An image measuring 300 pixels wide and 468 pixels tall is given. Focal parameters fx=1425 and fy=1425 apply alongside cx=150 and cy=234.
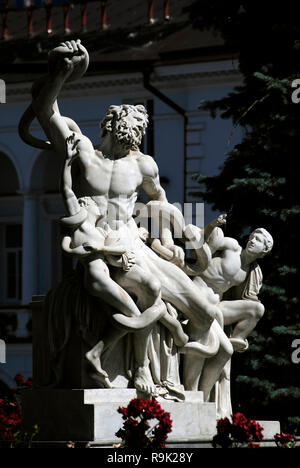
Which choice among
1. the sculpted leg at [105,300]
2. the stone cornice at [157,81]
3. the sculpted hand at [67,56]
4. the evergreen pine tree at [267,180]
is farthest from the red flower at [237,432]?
the stone cornice at [157,81]

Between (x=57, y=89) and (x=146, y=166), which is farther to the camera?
(x=146, y=166)

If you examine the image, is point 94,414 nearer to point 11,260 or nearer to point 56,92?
point 56,92

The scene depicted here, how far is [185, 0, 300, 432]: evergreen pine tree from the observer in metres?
17.0

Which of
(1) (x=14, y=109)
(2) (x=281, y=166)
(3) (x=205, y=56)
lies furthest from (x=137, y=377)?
(1) (x=14, y=109)

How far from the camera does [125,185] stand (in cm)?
1117

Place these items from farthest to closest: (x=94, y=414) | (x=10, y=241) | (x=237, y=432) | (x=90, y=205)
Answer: (x=10, y=241) < (x=90, y=205) < (x=94, y=414) < (x=237, y=432)

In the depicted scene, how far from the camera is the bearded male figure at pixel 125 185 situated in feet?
35.6

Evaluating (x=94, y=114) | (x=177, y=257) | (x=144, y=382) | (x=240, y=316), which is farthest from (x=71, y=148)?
(x=94, y=114)

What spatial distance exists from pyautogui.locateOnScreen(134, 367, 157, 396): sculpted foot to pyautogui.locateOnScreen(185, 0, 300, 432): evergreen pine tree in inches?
232

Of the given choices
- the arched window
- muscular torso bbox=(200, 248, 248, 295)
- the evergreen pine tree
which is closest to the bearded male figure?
muscular torso bbox=(200, 248, 248, 295)

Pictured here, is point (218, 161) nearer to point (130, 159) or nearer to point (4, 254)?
point (4, 254)

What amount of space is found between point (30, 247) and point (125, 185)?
20.8m

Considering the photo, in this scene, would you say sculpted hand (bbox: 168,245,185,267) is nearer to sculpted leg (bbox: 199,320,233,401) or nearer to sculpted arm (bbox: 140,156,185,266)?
sculpted arm (bbox: 140,156,185,266)
